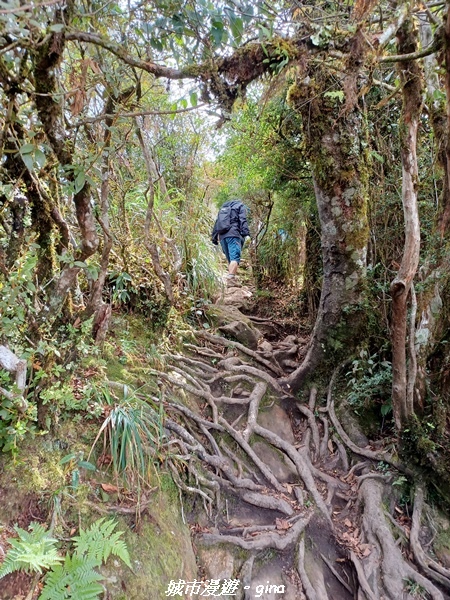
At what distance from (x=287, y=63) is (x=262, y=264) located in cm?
444

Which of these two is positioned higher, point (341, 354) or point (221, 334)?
point (221, 334)

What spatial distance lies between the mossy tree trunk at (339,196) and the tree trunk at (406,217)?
0.85m

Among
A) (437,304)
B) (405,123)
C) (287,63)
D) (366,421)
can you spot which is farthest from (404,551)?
(287,63)

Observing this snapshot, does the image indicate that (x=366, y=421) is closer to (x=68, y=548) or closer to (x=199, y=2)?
(x=68, y=548)

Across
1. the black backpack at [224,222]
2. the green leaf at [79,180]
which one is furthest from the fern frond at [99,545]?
the black backpack at [224,222]

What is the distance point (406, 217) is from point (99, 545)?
299 cm

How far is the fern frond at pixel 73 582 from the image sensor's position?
160cm

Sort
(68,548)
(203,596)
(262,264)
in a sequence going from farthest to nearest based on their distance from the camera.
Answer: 1. (262,264)
2. (203,596)
3. (68,548)

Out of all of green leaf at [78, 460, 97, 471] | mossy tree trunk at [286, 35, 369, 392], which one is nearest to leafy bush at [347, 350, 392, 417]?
mossy tree trunk at [286, 35, 369, 392]

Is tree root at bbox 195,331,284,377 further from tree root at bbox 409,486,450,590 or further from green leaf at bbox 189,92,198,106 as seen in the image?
green leaf at bbox 189,92,198,106

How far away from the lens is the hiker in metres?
6.51

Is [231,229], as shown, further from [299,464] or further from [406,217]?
[299,464]

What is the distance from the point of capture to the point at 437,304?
10.6 ft

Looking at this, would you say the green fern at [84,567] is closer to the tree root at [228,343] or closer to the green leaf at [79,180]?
the green leaf at [79,180]
